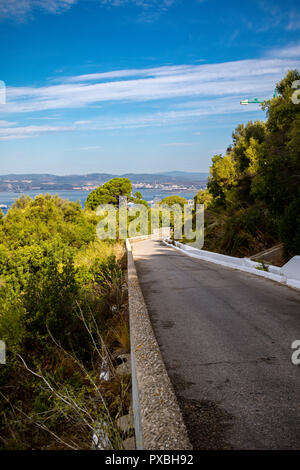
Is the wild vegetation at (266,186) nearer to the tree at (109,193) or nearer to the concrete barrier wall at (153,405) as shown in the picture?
the concrete barrier wall at (153,405)

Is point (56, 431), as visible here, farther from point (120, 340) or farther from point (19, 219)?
point (19, 219)

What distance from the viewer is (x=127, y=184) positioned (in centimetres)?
6128

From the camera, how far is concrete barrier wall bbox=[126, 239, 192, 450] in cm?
244

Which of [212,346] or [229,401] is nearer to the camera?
[229,401]

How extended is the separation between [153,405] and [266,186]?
1119cm

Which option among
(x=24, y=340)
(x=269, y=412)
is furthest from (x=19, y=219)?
(x=269, y=412)

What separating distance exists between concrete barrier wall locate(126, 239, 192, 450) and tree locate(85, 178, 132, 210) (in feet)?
180

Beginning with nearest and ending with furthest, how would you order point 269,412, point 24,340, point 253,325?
point 269,412
point 253,325
point 24,340

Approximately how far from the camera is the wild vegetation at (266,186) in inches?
473

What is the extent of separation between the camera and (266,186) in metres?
12.8

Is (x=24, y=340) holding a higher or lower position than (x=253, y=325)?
lower

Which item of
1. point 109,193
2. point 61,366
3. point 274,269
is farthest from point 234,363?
point 109,193

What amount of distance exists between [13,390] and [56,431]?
1.68m

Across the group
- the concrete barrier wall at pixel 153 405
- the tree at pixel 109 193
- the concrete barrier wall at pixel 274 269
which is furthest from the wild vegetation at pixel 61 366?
the tree at pixel 109 193
